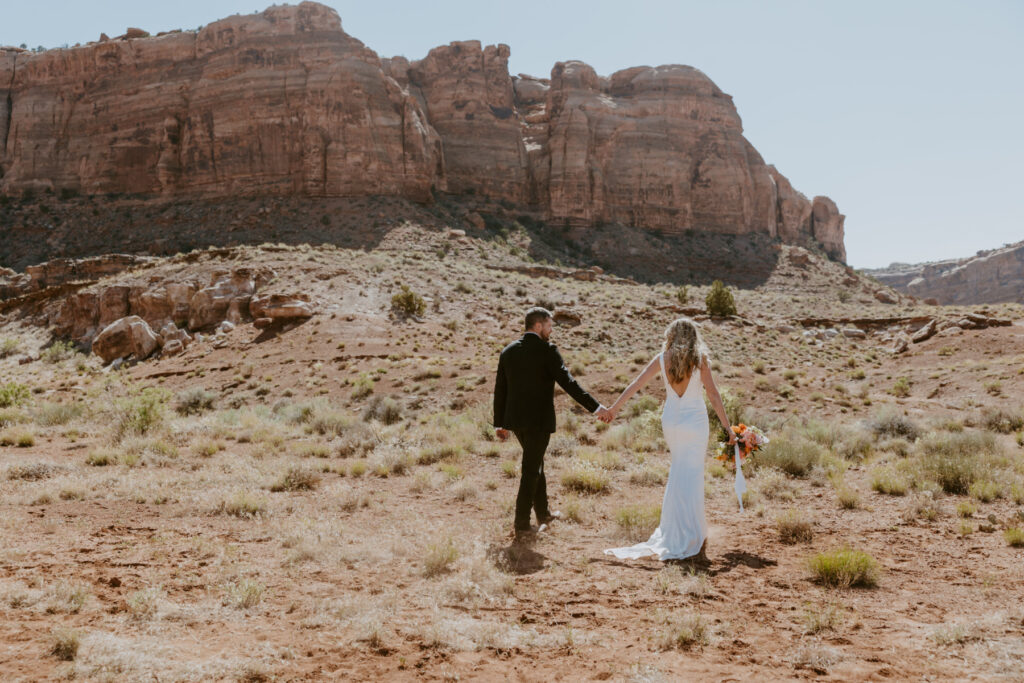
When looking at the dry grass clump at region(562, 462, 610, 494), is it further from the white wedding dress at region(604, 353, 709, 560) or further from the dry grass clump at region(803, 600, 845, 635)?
the dry grass clump at region(803, 600, 845, 635)

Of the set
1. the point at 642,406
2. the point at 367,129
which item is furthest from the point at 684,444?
the point at 367,129

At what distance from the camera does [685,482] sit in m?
5.55

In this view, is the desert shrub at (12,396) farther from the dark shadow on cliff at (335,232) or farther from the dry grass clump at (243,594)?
the dark shadow on cliff at (335,232)

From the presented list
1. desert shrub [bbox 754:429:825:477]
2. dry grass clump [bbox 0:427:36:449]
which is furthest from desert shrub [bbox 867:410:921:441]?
dry grass clump [bbox 0:427:36:449]

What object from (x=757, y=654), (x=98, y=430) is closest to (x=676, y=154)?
(x=98, y=430)

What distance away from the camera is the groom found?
19.8ft

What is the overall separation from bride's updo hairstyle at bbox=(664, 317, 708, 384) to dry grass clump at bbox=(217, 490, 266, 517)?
4.89 meters

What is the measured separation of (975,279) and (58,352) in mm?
107798

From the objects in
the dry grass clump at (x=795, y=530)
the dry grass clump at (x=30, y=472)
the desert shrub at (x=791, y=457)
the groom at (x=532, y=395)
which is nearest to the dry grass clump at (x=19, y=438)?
the dry grass clump at (x=30, y=472)

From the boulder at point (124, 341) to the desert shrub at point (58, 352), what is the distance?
2152mm

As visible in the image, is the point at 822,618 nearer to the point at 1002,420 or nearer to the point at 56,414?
the point at 1002,420

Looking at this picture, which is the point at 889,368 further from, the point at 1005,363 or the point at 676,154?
the point at 676,154

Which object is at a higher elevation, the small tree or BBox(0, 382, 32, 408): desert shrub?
the small tree

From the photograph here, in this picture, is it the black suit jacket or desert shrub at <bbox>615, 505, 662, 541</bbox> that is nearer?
the black suit jacket
